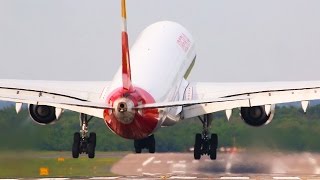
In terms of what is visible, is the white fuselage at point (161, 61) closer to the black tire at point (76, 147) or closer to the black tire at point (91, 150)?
the black tire at point (91, 150)

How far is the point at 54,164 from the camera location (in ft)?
288

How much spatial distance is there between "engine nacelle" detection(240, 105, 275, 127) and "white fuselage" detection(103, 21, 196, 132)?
347 centimetres

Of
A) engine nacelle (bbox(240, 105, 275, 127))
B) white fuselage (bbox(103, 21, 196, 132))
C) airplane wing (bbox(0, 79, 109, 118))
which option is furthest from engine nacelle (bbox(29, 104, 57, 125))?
engine nacelle (bbox(240, 105, 275, 127))

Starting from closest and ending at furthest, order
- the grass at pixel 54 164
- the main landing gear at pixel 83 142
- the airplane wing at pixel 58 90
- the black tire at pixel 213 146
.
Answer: the main landing gear at pixel 83 142 → the airplane wing at pixel 58 90 → the black tire at pixel 213 146 → the grass at pixel 54 164

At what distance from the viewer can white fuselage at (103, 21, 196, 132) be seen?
70.7 metres

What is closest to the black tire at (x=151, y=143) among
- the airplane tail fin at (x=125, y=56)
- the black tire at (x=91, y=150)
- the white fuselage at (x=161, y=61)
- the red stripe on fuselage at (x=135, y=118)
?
the white fuselage at (x=161, y=61)

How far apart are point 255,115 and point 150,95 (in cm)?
950

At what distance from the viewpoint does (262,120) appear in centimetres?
7688

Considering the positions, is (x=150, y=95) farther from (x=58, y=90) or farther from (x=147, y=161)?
(x=147, y=161)

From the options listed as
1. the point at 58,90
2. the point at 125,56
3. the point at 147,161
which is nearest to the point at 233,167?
the point at 147,161

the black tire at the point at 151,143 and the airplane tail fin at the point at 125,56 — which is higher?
the airplane tail fin at the point at 125,56

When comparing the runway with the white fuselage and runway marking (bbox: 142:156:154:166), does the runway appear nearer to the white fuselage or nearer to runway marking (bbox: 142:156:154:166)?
runway marking (bbox: 142:156:154:166)

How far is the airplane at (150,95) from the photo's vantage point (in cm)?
6700

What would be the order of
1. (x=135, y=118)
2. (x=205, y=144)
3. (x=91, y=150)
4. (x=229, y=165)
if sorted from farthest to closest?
(x=229, y=165) < (x=205, y=144) < (x=91, y=150) < (x=135, y=118)
